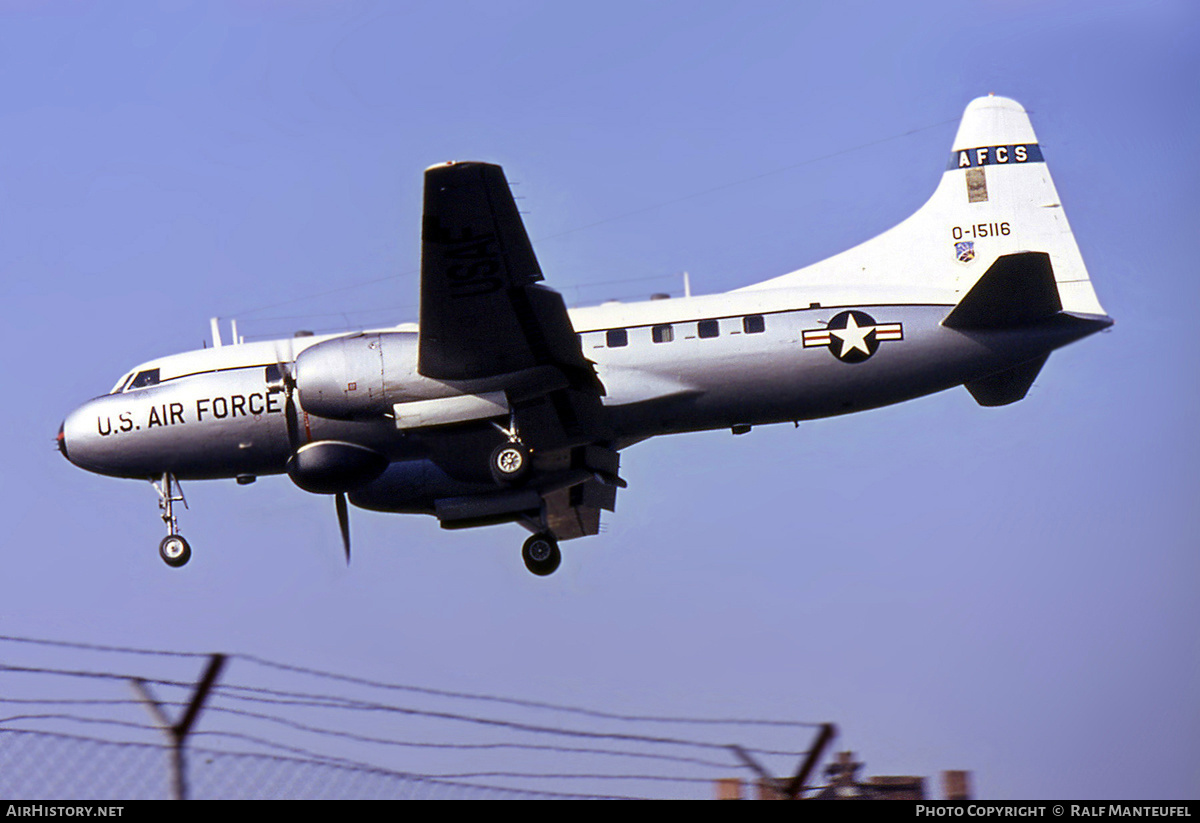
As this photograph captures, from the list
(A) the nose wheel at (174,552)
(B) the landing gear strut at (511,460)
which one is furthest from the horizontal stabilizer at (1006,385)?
(A) the nose wheel at (174,552)

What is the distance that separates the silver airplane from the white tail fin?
35 mm

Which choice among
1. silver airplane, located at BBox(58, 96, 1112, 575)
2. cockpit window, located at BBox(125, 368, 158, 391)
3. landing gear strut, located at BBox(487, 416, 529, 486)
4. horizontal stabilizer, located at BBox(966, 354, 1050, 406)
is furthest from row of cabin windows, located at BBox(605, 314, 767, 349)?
cockpit window, located at BBox(125, 368, 158, 391)

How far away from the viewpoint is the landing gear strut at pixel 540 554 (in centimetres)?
2231

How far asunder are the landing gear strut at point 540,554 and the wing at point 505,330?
1.35 ft

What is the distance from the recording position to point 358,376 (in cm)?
1980

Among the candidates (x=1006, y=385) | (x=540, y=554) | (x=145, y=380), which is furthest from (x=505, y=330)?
(x=1006, y=385)

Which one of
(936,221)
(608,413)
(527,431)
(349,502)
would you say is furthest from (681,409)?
(349,502)

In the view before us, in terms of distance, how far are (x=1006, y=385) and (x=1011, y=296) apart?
7.13 feet

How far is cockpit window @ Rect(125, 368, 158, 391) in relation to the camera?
2258 centimetres

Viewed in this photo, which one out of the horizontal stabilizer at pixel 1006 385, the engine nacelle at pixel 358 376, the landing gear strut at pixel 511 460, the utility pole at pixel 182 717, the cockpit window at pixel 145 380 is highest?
the cockpit window at pixel 145 380

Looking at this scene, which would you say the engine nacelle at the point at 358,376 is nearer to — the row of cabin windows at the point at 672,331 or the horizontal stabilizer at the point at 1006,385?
the row of cabin windows at the point at 672,331

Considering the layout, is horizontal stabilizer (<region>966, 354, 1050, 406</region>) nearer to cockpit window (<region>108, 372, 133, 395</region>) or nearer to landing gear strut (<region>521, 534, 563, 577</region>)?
landing gear strut (<region>521, 534, 563, 577</region>)

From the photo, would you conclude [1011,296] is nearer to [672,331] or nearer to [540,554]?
[672,331]
